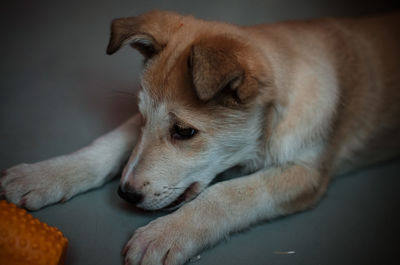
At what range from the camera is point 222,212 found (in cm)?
258

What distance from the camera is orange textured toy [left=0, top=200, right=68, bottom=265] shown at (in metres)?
2.05

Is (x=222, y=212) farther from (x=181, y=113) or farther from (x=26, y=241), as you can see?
(x=26, y=241)

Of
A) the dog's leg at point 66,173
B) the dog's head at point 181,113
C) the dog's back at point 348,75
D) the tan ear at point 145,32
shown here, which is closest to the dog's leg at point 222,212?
the dog's head at point 181,113

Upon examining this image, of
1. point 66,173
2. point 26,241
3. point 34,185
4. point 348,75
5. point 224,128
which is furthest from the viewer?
point 348,75

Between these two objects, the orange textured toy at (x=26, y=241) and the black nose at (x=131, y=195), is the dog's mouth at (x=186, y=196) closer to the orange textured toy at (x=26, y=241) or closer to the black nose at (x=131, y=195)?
the black nose at (x=131, y=195)

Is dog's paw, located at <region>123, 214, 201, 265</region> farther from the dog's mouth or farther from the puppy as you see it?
the dog's mouth

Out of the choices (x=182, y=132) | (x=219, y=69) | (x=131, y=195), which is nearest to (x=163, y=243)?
(x=131, y=195)

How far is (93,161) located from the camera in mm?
2865

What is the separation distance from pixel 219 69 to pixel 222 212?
89 centimetres

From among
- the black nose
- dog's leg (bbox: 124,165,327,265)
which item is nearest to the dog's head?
the black nose

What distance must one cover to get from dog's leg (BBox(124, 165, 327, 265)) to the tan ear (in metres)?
0.93

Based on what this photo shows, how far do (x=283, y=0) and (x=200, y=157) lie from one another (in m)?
3.98

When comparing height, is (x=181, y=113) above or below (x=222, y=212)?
above

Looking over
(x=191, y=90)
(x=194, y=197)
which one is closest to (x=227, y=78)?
(x=191, y=90)
